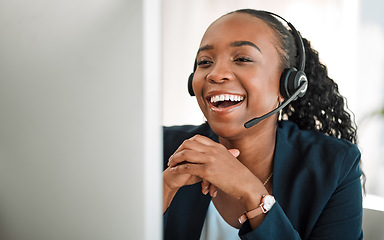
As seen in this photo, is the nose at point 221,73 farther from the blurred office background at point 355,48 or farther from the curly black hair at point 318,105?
the blurred office background at point 355,48

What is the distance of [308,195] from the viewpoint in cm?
104

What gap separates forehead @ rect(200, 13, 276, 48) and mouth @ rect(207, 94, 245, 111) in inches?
6.0

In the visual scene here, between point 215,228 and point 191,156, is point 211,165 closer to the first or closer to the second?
point 191,156

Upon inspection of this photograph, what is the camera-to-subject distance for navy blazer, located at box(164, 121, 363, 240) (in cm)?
98

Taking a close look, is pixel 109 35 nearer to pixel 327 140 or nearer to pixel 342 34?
pixel 327 140

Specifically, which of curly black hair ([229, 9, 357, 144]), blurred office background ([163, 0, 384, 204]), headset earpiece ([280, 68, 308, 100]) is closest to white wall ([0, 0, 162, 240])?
headset earpiece ([280, 68, 308, 100])

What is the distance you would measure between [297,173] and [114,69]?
0.84 metres

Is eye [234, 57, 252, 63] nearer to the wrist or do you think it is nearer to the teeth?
the teeth

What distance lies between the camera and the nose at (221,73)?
0.98 meters

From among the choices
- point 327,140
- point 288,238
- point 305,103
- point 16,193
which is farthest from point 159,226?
point 305,103

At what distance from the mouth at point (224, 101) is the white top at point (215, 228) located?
31cm

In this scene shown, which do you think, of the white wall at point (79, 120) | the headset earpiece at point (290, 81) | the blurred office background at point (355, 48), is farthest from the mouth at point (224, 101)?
the blurred office background at point (355, 48)

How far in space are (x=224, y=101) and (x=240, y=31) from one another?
202mm

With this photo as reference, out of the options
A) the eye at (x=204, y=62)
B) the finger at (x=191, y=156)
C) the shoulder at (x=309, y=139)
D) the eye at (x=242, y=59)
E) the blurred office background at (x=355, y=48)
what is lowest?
the finger at (x=191, y=156)
